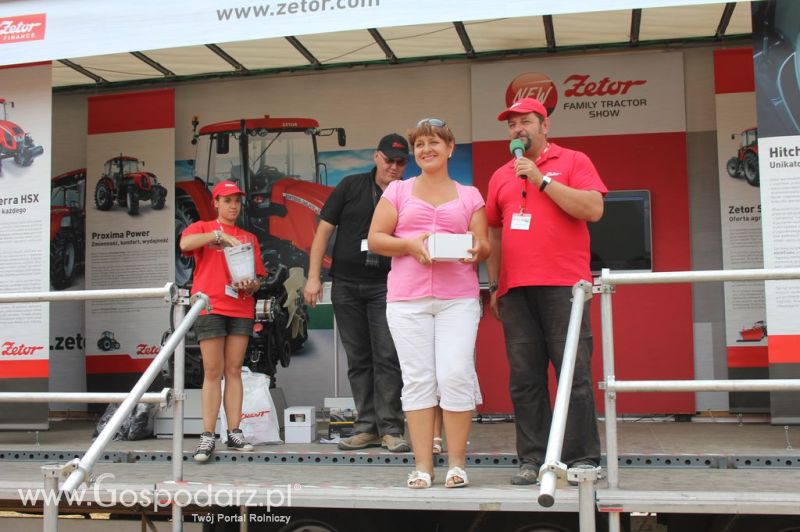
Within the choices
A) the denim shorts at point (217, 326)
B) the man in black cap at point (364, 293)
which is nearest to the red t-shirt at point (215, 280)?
the denim shorts at point (217, 326)

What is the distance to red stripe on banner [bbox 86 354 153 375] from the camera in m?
7.84

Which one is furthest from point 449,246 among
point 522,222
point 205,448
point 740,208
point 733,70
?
point 733,70

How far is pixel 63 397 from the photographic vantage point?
4004 millimetres

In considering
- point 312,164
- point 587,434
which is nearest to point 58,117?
point 312,164

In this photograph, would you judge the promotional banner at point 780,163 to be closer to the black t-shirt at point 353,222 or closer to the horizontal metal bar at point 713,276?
the horizontal metal bar at point 713,276

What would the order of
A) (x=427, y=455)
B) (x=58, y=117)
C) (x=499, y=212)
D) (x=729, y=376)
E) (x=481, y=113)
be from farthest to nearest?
(x=58, y=117) → (x=481, y=113) → (x=729, y=376) → (x=499, y=212) → (x=427, y=455)

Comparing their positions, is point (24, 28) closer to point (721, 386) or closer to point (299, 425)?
point (299, 425)

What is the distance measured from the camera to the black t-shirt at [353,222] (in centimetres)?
534

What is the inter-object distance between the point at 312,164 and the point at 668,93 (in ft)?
10.2

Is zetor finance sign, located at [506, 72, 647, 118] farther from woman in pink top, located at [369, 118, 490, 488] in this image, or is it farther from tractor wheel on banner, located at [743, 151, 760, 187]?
woman in pink top, located at [369, 118, 490, 488]

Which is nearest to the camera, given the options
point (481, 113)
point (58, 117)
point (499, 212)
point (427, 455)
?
point (427, 455)

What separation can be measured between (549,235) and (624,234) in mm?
3258

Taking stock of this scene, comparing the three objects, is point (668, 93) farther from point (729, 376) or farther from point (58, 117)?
point (58, 117)

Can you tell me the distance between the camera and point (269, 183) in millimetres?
7805
